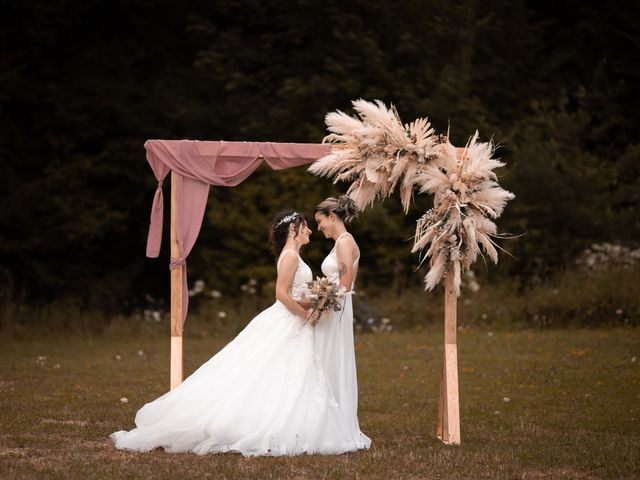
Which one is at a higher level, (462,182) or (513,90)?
(513,90)

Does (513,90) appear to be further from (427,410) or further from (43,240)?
(427,410)

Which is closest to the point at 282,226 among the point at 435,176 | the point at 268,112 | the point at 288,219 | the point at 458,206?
the point at 288,219

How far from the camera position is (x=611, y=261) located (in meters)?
18.2

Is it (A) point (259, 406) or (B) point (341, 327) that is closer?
(A) point (259, 406)

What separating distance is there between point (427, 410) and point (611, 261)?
8.38m

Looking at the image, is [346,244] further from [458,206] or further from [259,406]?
[259,406]

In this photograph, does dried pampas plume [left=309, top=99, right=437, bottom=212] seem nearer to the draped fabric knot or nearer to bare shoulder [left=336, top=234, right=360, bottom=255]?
bare shoulder [left=336, top=234, right=360, bottom=255]

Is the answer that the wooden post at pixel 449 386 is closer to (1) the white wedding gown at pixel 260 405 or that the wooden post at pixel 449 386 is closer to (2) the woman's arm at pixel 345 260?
(1) the white wedding gown at pixel 260 405

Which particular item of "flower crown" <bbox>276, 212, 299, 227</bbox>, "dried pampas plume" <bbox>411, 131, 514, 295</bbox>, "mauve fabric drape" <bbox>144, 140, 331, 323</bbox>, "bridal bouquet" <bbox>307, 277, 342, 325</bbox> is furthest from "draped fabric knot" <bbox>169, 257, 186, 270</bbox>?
"dried pampas plume" <bbox>411, 131, 514, 295</bbox>

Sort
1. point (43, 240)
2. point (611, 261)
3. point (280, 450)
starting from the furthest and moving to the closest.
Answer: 1. point (43, 240)
2. point (611, 261)
3. point (280, 450)

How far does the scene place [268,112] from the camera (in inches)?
888

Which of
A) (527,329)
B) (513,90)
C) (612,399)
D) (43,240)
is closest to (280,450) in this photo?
(612,399)

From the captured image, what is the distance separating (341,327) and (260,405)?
44.5 inches

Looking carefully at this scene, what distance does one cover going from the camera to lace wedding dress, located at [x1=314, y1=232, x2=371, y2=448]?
29.3 ft
